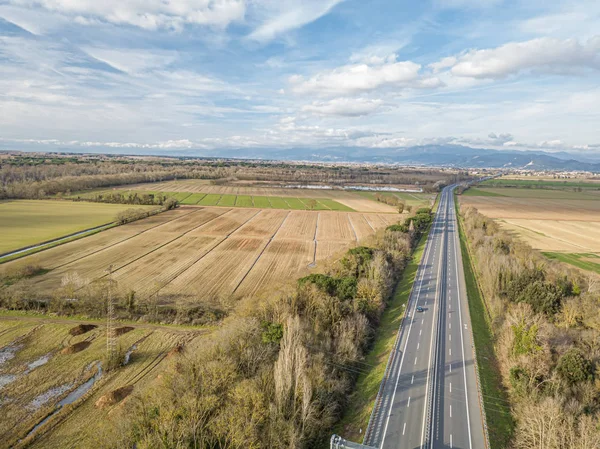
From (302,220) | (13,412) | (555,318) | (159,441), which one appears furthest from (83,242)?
(555,318)

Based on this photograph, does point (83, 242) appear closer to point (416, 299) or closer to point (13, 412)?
point (13, 412)

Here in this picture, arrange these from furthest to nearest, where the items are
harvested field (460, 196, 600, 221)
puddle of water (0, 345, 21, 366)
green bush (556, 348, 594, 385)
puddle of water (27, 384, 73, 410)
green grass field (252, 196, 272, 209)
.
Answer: green grass field (252, 196, 272, 209)
harvested field (460, 196, 600, 221)
puddle of water (0, 345, 21, 366)
green bush (556, 348, 594, 385)
puddle of water (27, 384, 73, 410)

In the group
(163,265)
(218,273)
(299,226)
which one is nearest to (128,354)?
(218,273)

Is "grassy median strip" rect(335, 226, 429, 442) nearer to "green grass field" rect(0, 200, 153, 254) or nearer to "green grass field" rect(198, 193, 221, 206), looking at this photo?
"green grass field" rect(0, 200, 153, 254)

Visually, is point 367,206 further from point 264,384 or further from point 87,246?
point 264,384

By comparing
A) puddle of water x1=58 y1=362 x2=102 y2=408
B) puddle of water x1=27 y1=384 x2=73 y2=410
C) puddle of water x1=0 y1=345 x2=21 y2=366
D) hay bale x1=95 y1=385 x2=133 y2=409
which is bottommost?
puddle of water x1=58 y1=362 x2=102 y2=408

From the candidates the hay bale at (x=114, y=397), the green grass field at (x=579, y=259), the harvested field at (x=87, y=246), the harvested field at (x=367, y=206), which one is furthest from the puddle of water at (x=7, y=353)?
the harvested field at (x=367, y=206)

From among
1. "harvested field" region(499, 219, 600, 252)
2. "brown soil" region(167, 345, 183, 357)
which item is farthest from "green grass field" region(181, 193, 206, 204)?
"harvested field" region(499, 219, 600, 252)
